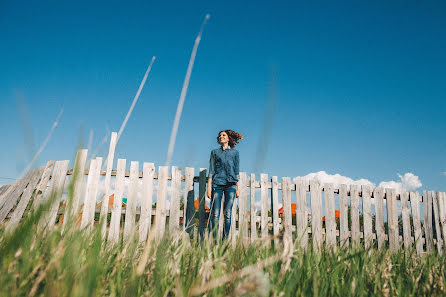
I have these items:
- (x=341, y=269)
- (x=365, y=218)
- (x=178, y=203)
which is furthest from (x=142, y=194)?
(x=365, y=218)

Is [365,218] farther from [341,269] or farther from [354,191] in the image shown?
[341,269]

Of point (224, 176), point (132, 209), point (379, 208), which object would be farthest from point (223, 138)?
point (132, 209)

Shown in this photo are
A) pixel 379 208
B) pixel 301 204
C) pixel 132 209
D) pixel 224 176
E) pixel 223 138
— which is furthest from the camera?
pixel 379 208

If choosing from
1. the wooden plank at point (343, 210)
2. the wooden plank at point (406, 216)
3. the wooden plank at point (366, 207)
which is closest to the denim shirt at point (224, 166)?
the wooden plank at point (343, 210)

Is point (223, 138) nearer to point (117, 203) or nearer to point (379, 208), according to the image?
point (117, 203)

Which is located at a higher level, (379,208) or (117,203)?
(379,208)

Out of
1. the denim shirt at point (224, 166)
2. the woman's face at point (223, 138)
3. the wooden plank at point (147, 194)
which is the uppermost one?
the woman's face at point (223, 138)

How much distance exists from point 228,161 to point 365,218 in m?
3.86

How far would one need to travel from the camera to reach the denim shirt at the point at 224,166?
498 cm

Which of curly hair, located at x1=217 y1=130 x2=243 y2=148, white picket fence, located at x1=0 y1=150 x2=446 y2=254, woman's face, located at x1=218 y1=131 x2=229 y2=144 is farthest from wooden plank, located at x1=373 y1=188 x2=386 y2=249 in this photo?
woman's face, located at x1=218 y1=131 x2=229 y2=144

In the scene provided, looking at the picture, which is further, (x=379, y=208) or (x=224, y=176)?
(x=379, y=208)

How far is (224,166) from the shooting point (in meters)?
5.03

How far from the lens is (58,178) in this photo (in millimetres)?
5543

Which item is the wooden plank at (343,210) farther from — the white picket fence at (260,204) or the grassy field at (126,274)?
the grassy field at (126,274)
